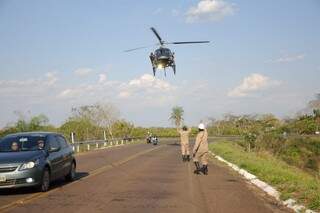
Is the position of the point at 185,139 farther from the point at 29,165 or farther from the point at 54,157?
the point at 29,165

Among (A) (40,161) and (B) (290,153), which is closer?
(A) (40,161)

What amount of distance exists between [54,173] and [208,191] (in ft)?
13.8

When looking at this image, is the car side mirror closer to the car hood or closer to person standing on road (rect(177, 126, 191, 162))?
the car hood

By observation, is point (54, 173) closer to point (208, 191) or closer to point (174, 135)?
point (208, 191)

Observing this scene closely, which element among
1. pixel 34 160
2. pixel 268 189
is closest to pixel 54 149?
pixel 34 160

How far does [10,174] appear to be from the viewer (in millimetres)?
12984

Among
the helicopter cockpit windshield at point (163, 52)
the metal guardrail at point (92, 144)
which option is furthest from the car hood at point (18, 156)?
the helicopter cockpit windshield at point (163, 52)

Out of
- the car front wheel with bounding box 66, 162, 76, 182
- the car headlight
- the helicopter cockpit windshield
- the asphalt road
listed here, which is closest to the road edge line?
the asphalt road

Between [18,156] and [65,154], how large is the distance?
2749mm

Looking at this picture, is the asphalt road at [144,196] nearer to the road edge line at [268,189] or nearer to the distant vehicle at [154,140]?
the road edge line at [268,189]

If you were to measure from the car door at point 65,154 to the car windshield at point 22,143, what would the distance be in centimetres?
121

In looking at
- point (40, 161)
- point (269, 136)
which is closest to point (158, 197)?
point (40, 161)

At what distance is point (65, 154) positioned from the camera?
53.1ft

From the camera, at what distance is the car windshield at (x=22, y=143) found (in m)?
14.5
